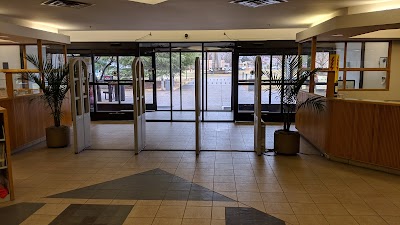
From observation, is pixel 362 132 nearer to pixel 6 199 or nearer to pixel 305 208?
pixel 305 208

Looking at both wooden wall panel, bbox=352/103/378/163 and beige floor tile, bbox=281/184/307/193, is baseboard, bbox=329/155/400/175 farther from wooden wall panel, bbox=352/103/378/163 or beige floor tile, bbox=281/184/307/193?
beige floor tile, bbox=281/184/307/193

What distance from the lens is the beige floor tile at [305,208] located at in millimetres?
3936


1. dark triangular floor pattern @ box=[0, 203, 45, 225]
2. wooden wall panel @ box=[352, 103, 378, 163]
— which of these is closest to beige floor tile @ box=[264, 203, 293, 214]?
wooden wall panel @ box=[352, 103, 378, 163]

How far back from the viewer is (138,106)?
683cm

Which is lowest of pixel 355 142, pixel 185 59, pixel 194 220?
pixel 194 220

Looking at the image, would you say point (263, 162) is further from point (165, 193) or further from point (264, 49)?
point (264, 49)

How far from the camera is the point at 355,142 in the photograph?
5699 mm

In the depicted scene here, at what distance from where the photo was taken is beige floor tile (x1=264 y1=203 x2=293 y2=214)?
13.0 feet

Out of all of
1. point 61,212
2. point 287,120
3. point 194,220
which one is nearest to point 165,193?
point 194,220

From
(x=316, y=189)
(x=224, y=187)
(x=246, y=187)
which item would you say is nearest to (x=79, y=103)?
(x=224, y=187)

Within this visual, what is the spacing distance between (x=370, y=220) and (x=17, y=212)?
4108mm

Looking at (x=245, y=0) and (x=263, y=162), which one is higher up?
(x=245, y=0)

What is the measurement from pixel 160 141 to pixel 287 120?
2.97 meters

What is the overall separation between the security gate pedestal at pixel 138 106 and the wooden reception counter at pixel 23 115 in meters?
2.38
